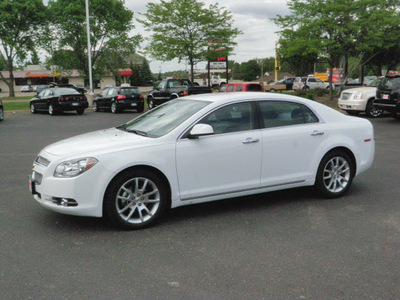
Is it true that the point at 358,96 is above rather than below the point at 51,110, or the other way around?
above

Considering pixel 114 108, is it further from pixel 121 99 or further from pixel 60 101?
pixel 60 101

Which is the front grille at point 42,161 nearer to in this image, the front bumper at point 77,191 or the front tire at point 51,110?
the front bumper at point 77,191

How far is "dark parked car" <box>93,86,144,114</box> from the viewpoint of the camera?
2364 centimetres

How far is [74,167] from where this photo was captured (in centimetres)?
457

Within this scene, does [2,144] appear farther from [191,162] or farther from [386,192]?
[386,192]

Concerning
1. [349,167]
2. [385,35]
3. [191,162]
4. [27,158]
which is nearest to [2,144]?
[27,158]

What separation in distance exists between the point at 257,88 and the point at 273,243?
1912 cm

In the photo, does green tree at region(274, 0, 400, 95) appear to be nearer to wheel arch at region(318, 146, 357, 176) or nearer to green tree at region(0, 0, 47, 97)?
wheel arch at region(318, 146, 357, 176)

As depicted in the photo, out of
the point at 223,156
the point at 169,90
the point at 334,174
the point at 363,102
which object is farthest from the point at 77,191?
the point at 169,90

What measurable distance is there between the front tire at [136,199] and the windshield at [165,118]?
60 centimetres

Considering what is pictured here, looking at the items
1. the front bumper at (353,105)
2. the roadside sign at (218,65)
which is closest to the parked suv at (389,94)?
the front bumper at (353,105)

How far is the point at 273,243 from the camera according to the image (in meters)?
4.37

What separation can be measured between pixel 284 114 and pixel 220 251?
232 centimetres

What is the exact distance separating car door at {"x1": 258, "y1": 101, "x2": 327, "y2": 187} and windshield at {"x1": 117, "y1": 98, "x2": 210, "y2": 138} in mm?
908
